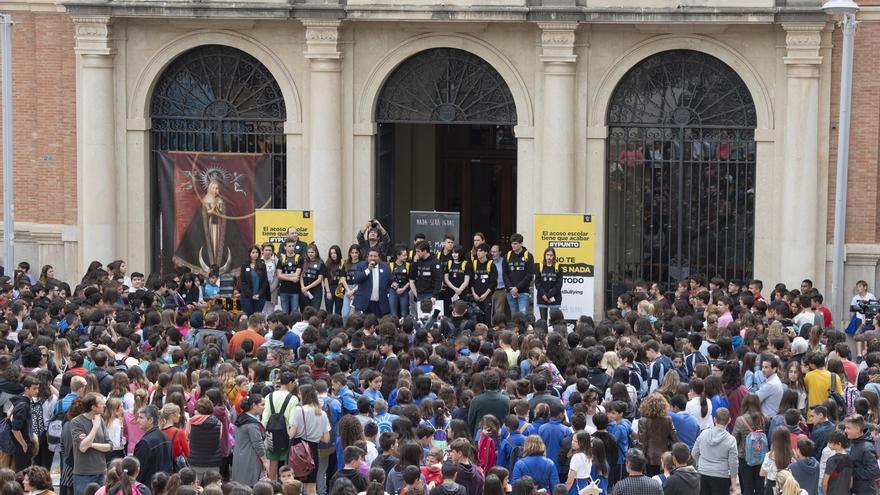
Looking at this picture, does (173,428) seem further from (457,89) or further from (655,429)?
(457,89)

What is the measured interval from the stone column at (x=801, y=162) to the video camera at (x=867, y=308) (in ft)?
5.24

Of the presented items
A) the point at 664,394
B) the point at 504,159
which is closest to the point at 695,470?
the point at 664,394

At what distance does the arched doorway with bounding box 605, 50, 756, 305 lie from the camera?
26969 mm

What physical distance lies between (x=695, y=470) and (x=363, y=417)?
127 inches

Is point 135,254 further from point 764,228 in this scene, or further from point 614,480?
point 614,480

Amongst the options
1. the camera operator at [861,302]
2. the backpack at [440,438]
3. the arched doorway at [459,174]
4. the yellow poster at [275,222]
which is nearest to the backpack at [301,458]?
the backpack at [440,438]

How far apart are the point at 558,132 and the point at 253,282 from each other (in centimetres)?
552

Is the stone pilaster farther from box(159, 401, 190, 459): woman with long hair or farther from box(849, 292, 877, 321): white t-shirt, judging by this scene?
box(159, 401, 190, 459): woman with long hair

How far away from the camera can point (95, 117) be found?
28312 mm

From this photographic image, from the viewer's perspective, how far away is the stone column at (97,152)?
28.3 meters

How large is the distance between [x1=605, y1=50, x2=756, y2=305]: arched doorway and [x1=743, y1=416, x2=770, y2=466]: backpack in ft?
35.0

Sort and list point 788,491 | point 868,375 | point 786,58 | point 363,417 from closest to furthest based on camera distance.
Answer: point 788,491 < point 363,417 < point 868,375 < point 786,58

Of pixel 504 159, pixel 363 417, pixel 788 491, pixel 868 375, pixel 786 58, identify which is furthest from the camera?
pixel 504 159

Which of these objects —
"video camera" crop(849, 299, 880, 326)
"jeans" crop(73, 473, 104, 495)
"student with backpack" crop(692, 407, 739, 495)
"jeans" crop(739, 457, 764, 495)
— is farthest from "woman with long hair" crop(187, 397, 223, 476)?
"video camera" crop(849, 299, 880, 326)
